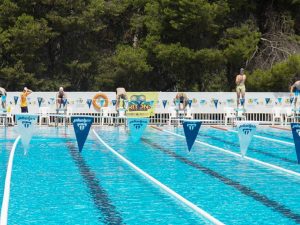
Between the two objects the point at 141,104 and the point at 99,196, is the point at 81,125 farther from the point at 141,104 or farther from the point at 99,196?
the point at 141,104

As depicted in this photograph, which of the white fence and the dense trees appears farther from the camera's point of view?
the dense trees

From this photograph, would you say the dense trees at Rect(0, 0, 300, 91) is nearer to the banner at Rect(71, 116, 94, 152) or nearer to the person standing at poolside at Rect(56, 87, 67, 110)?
the person standing at poolside at Rect(56, 87, 67, 110)

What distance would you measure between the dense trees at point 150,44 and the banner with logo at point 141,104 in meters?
4.96

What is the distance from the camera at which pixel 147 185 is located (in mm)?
9844

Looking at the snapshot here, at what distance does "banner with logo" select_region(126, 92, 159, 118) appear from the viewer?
2503cm

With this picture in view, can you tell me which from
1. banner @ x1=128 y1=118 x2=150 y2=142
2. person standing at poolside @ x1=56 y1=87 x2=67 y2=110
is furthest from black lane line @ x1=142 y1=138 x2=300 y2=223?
person standing at poolside @ x1=56 y1=87 x2=67 y2=110

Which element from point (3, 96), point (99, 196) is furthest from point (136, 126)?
point (3, 96)

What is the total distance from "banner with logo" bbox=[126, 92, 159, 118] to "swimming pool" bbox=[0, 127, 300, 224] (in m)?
8.40

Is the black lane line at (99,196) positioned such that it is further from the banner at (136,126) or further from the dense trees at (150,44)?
the dense trees at (150,44)

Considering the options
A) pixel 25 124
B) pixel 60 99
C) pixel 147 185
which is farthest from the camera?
pixel 60 99

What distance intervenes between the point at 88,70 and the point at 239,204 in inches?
1015

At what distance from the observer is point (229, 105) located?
2675 centimetres

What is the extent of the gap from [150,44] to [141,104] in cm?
694

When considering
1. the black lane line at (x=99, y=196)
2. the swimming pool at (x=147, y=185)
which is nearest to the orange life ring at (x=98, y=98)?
the swimming pool at (x=147, y=185)
